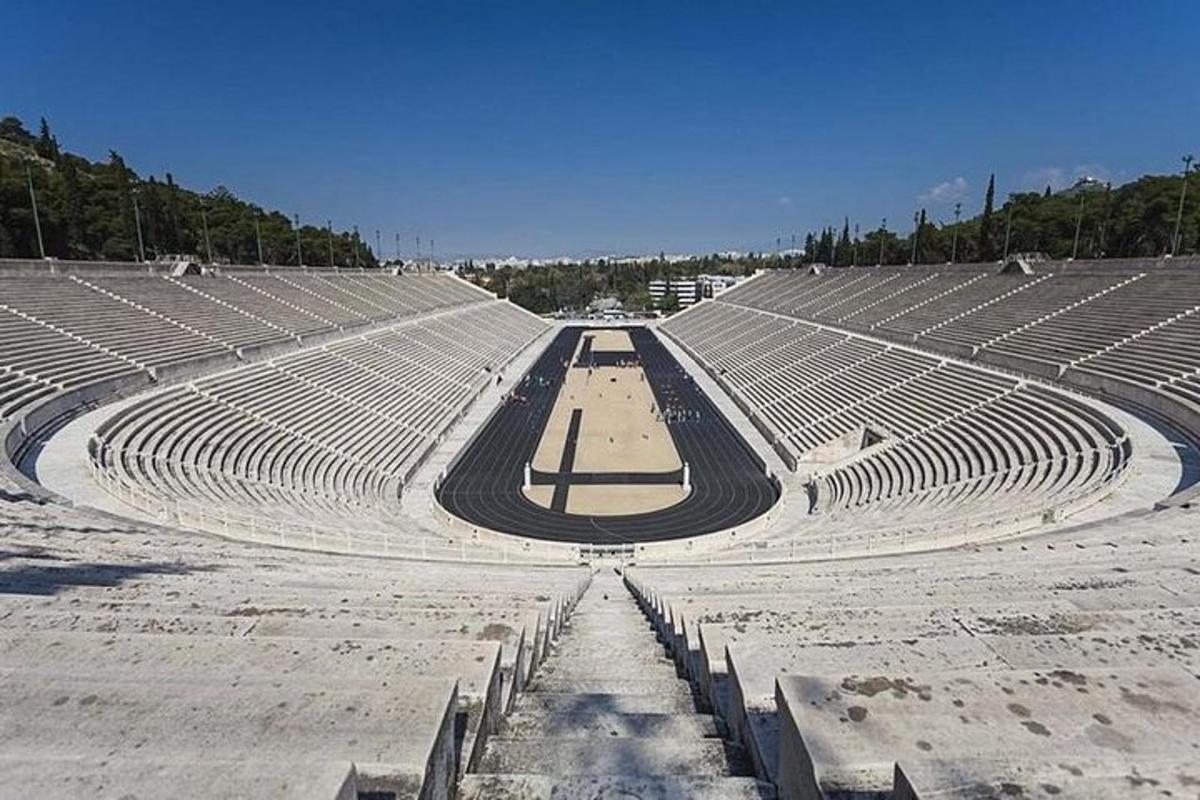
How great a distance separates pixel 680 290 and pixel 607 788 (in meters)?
140

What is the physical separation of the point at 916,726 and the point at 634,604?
25.5 ft

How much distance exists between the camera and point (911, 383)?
2853cm

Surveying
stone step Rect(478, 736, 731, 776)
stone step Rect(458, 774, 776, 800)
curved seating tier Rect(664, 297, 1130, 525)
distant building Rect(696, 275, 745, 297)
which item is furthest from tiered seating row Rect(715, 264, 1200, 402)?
distant building Rect(696, 275, 745, 297)

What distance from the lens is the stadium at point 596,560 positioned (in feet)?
6.82

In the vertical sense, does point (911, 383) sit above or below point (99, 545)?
below

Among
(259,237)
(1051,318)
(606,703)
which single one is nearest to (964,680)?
(606,703)

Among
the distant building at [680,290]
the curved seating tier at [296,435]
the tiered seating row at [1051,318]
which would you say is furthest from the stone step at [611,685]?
the distant building at [680,290]

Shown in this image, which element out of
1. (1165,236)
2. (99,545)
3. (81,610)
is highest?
(1165,236)

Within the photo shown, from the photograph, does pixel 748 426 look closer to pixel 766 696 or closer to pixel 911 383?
pixel 911 383

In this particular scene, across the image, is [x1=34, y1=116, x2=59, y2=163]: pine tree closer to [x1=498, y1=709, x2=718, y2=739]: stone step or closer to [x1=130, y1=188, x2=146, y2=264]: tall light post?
[x1=130, y1=188, x2=146, y2=264]: tall light post

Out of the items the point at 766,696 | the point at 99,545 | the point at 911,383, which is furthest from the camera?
the point at 911,383

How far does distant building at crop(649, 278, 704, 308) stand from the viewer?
126981 mm

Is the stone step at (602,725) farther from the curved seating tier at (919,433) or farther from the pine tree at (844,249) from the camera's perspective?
the pine tree at (844,249)

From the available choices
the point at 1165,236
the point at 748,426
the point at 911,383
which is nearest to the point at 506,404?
the point at 748,426
